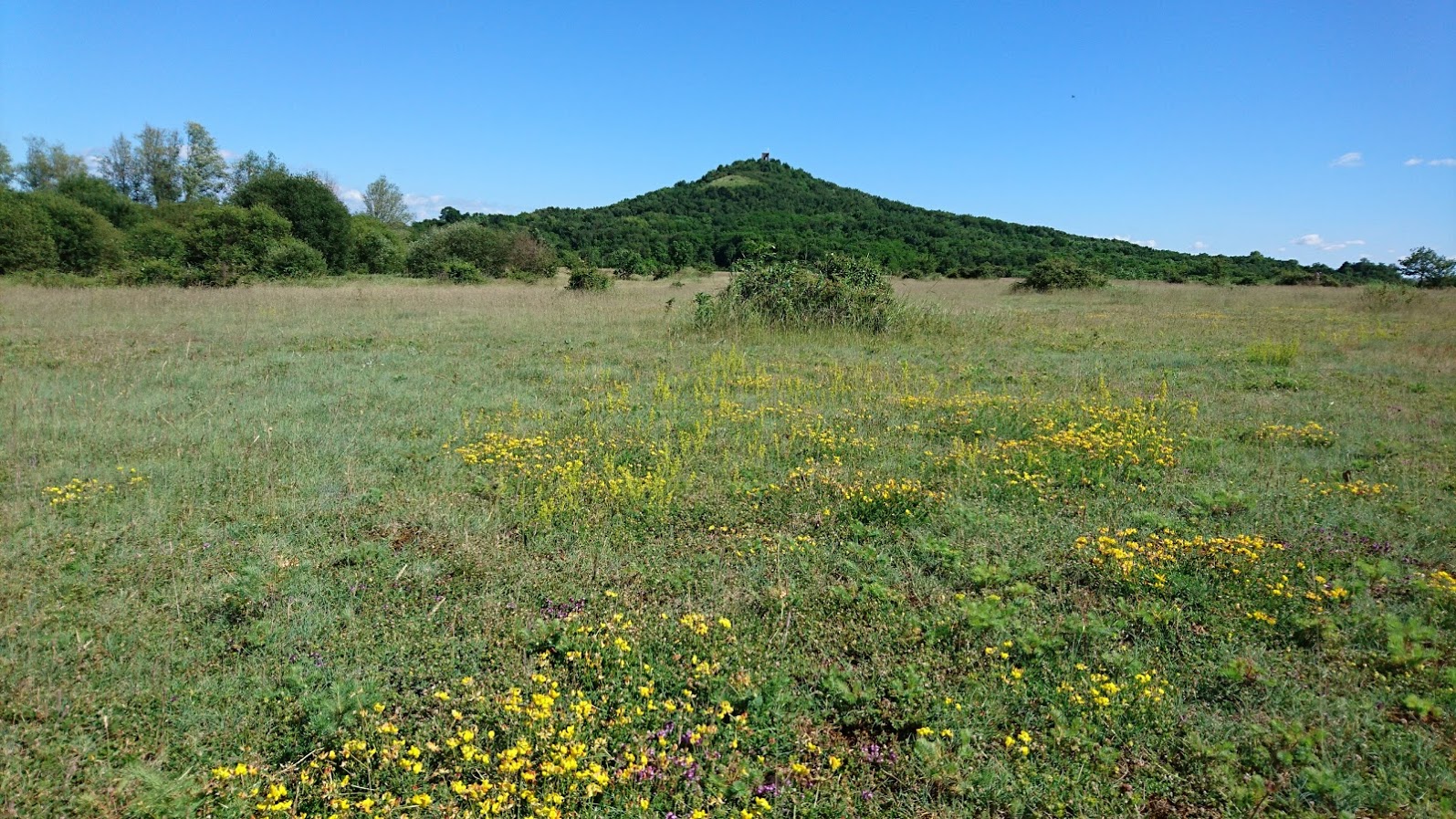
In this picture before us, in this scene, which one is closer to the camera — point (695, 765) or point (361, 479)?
point (695, 765)

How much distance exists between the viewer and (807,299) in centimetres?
1456

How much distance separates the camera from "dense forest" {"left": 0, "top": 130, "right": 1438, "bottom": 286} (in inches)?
996

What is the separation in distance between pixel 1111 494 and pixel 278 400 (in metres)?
8.28

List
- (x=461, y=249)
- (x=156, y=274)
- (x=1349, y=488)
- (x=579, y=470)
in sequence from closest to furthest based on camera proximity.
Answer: (x=1349, y=488) → (x=579, y=470) → (x=156, y=274) → (x=461, y=249)

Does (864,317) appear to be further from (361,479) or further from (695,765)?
(695,765)

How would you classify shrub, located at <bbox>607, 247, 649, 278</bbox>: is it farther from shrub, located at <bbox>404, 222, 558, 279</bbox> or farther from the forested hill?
shrub, located at <bbox>404, 222, 558, 279</bbox>

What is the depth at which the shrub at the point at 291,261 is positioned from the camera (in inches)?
995

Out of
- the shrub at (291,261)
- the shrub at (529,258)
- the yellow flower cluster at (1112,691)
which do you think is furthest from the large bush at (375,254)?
the yellow flower cluster at (1112,691)

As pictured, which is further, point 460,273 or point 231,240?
Answer: point 460,273

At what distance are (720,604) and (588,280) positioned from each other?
21287 mm

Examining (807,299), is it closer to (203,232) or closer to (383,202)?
(203,232)

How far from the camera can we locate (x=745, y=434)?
6902mm

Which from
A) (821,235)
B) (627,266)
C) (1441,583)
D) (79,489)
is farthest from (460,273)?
(821,235)

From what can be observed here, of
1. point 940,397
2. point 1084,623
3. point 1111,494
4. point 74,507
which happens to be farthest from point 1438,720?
point 74,507
